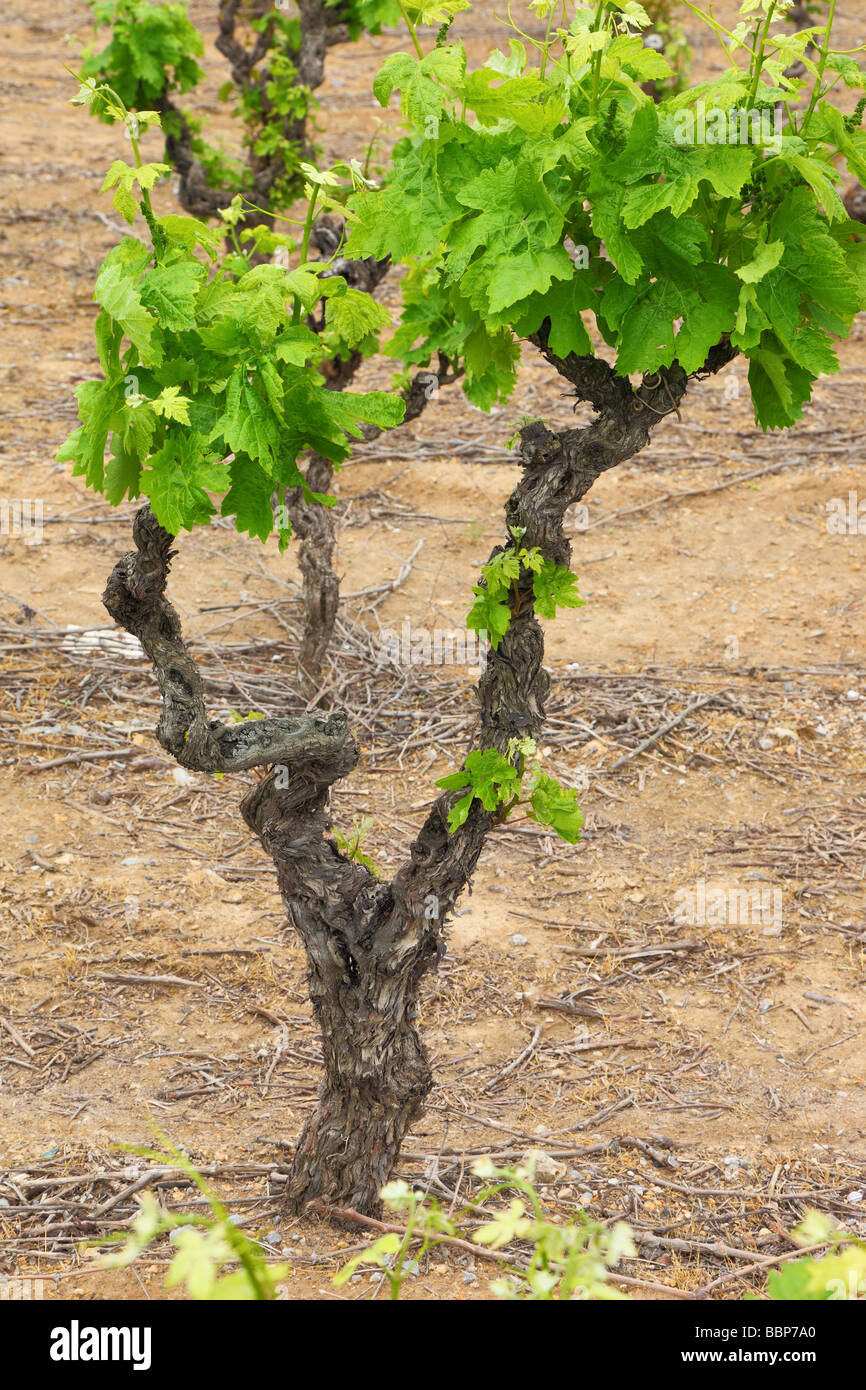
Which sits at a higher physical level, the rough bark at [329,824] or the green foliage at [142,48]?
the green foliage at [142,48]

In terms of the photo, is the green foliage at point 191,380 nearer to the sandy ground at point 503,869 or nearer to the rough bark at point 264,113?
the sandy ground at point 503,869

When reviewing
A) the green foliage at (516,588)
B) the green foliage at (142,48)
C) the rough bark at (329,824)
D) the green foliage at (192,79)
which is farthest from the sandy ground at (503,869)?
the green foliage at (142,48)

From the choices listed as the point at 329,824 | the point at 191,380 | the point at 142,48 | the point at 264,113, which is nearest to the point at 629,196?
the point at 191,380

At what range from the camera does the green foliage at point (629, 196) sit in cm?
252

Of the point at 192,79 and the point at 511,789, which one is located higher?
the point at 192,79

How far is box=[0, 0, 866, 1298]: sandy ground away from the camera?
12.8 ft

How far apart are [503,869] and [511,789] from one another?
7.92 ft

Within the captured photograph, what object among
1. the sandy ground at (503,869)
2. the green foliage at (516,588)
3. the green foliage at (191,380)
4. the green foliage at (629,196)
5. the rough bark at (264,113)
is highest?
the rough bark at (264,113)

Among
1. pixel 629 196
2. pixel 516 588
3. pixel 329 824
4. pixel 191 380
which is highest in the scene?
pixel 629 196

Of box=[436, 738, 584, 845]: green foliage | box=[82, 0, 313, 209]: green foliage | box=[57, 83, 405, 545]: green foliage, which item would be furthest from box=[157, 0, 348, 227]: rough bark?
box=[436, 738, 584, 845]: green foliage

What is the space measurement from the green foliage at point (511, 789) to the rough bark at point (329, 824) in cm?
14

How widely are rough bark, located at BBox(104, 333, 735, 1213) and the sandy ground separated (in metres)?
0.33

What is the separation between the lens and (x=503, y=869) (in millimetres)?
5516

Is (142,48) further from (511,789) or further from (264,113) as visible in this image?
(511,789)
